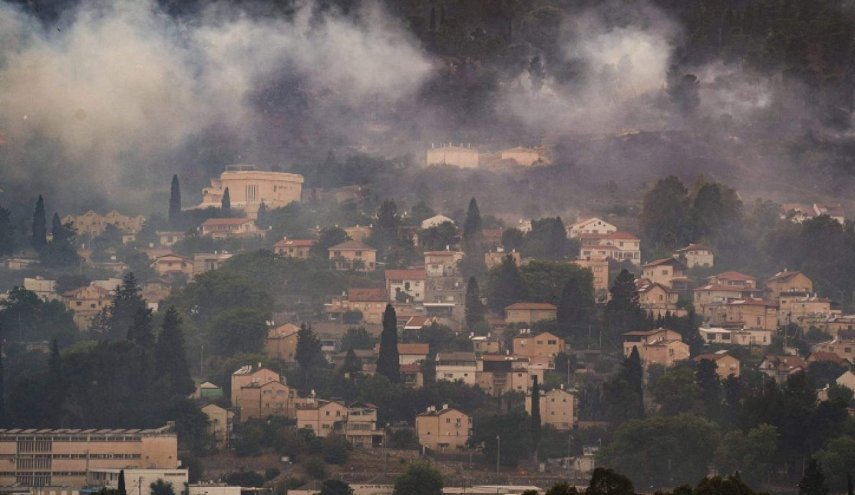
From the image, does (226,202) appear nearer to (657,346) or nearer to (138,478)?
(657,346)

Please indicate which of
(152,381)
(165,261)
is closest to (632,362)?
(152,381)

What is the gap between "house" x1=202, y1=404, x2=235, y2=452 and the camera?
7494 centimetres

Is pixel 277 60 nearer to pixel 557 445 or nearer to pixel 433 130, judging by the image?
pixel 433 130

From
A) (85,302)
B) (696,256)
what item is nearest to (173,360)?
(85,302)

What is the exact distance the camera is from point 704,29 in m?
109

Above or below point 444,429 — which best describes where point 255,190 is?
above

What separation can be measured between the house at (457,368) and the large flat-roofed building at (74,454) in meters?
8.31

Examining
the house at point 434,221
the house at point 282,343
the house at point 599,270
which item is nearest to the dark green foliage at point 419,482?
the house at point 282,343

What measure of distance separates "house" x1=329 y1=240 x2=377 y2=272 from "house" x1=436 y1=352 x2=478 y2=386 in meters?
10.5

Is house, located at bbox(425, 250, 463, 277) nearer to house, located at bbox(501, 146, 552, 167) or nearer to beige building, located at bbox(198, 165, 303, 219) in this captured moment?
beige building, located at bbox(198, 165, 303, 219)

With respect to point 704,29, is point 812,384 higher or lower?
lower

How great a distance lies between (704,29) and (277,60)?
12674 millimetres

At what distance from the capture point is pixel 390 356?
78938mm

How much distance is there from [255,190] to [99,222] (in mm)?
4682
